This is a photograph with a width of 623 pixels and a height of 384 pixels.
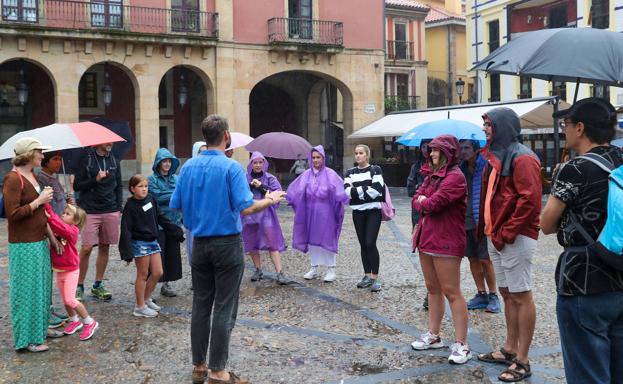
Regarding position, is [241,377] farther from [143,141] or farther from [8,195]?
[143,141]

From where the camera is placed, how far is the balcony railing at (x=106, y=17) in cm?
2055

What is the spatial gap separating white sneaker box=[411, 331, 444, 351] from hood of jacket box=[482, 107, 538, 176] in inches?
59.3

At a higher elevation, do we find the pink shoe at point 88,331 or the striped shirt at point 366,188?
the striped shirt at point 366,188

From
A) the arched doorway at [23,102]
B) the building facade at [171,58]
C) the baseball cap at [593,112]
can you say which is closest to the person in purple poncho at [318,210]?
the baseball cap at [593,112]

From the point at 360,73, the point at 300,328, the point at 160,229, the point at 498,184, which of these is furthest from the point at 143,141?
the point at 498,184

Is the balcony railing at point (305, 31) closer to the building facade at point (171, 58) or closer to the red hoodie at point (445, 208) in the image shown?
the building facade at point (171, 58)

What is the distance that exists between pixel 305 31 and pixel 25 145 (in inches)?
833

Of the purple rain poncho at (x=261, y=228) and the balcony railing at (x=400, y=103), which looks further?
the balcony railing at (x=400, y=103)

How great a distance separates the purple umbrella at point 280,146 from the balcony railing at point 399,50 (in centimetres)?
2944

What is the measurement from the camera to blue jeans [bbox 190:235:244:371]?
4262 millimetres

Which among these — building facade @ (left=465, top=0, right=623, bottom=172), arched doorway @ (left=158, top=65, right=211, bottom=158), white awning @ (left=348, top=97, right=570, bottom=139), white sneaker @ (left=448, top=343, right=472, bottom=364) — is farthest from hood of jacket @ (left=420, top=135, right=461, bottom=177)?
arched doorway @ (left=158, top=65, right=211, bottom=158)

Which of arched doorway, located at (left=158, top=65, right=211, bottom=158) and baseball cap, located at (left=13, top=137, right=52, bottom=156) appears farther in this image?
arched doorway, located at (left=158, top=65, right=211, bottom=158)

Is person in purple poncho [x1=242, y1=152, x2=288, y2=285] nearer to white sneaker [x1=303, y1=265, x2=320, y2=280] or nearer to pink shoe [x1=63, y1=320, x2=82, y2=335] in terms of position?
white sneaker [x1=303, y1=265, x2=320, y2=280]

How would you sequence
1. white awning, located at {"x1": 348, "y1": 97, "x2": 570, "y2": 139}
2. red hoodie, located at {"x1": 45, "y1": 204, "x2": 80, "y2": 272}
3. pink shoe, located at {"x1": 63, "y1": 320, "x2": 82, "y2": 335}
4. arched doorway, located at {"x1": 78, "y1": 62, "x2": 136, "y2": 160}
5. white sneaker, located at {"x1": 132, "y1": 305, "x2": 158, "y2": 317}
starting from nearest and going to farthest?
red hoodie, located at {"x1": 45, "y1": 204, "x2": 80, "y2": 272}, pink shoe, located at {"x1": 63, "y1": 320, "x2": 82, "y2": 335}, white sneaker, located at {"x1": 132, "y1": 305, "x2": 158, "y2": 317}, white awning, located at {"x1": 348, "y1": 97, "x2": 570, "y2": 139}, arched doorway, located at {"x1": 78, "y1": 62, "x2": 136, "y2": 160}
